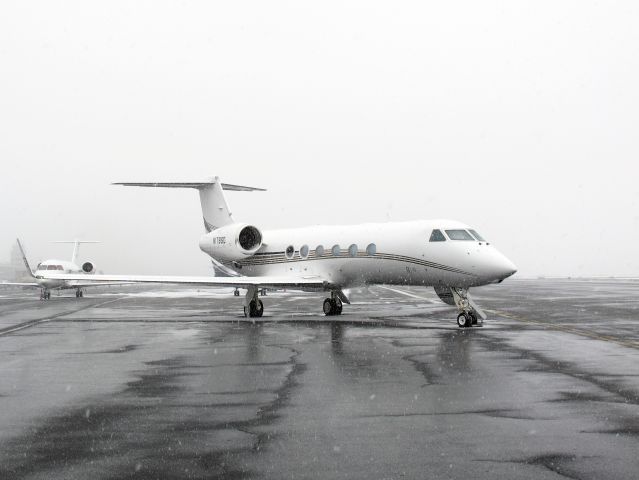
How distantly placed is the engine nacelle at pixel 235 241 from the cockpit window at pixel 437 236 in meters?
8.23

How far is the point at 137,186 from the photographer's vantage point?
28.6m

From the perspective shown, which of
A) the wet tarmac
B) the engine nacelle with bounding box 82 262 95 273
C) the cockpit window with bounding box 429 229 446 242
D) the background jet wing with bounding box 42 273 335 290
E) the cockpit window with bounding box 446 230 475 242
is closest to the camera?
the wet tarmac

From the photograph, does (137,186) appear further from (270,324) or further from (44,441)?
(44,441)

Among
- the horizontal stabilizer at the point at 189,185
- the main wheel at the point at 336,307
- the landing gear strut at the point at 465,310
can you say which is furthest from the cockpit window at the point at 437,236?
the horizontal stabilizer at the point at 189,185

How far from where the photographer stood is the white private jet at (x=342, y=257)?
63.7ft

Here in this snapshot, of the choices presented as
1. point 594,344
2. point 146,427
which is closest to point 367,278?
point 594,344

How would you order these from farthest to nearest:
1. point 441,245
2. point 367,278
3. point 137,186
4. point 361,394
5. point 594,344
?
point 137,186 → point 367,278 → point 441,245 → point 594,344 → point 361,394

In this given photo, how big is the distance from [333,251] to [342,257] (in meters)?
0.51

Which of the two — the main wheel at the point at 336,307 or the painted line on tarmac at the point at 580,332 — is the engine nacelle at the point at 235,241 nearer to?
the main wheel at the point at 336,307

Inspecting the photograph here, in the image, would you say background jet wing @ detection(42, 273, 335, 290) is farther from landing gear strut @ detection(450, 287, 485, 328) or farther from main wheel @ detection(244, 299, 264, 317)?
landing gear strut @ detection(450, 287, 485, 328)

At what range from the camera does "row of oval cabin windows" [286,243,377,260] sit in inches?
879

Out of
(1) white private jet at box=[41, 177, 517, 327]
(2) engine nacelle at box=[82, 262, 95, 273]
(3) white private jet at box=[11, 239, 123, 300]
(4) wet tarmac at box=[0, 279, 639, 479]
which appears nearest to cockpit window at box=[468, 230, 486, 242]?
(1) white private jet at box=[41, 177, 517, 327]

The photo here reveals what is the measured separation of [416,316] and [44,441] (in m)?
18.3

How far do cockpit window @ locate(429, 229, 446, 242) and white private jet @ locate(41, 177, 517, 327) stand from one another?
18 millimetres
